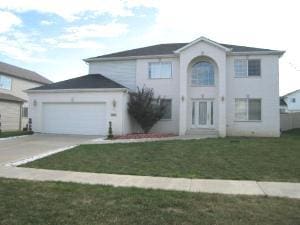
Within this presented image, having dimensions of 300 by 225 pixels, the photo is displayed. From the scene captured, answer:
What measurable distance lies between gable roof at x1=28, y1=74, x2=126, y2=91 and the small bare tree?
134 cm

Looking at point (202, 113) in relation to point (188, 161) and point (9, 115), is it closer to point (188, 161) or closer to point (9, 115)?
point (188, 161)

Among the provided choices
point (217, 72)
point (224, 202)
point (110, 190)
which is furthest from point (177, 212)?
point (217, 72)

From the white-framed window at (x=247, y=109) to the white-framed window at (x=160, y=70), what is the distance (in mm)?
5221

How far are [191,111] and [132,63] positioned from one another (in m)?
5.65

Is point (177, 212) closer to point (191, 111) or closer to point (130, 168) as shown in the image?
point (130, 168)

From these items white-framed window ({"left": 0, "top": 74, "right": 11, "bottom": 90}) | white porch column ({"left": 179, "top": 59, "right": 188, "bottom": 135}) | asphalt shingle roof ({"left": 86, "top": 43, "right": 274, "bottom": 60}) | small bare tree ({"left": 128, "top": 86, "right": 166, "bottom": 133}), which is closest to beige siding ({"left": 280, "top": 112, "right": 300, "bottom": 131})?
asphalt shingle roof ({"left": 86, "top": 43, "right": 274, "bottom": 60})

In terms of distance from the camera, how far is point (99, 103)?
21.4m

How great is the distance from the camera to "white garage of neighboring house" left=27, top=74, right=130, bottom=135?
69.0ft

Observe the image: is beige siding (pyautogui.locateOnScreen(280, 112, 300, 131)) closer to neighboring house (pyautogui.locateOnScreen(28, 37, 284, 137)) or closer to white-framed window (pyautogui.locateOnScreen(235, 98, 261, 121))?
neighboring house (pyautogui.locateOnScreen(28, 37, 284, 137))

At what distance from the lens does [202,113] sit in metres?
22.9

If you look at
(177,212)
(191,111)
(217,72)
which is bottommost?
(177,212)

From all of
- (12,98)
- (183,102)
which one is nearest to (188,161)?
(183,102)

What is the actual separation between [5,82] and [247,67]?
76.3 ft

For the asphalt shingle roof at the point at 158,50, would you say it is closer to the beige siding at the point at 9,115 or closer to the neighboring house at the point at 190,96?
the neighboring house at the point at 190,96
